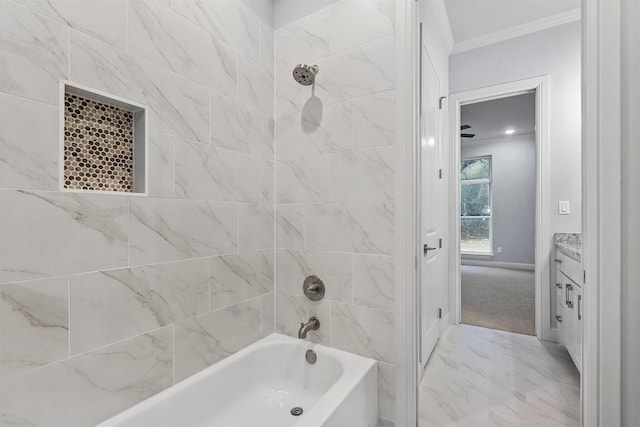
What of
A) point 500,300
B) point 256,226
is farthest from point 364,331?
point 500,300

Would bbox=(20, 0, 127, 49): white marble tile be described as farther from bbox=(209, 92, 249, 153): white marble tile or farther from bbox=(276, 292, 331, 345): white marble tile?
bbox=(276, 292, 331, 345): white marble tile

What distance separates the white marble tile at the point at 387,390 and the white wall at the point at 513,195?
569 cm

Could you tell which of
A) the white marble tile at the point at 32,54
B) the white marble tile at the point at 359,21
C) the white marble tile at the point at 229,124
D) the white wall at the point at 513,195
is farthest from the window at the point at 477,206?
the white marble tile at the point at 32,54

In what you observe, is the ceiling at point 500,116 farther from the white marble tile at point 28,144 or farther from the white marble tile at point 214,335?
the white marble tile at point 28,144

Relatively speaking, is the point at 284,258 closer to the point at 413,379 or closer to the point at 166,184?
the point at 166,184

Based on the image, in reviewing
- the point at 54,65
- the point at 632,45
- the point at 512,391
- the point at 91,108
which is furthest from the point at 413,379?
the point at 54,65

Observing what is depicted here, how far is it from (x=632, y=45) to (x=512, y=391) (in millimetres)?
1974

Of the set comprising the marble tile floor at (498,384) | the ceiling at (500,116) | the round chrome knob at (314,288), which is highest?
the ceiling at (500,116)

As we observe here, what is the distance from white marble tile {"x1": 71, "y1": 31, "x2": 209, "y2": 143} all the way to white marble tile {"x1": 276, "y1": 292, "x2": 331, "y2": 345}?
3.44 ft

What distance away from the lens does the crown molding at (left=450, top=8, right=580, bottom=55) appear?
2.61 m

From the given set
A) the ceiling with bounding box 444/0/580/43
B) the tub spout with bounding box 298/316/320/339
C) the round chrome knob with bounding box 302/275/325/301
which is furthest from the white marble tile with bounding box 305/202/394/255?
the ceiling with bounding box 444/0/580/43

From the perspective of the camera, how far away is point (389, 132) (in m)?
1.51

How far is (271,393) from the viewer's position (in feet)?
5.42

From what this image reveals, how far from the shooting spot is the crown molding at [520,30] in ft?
8.58
